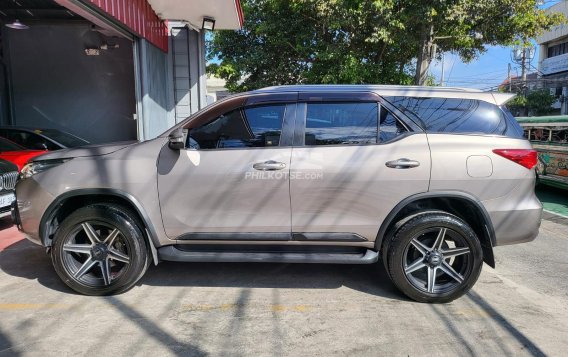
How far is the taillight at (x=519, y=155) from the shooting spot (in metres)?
3.86

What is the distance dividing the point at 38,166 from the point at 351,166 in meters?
3.00

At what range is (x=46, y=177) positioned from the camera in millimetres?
4129

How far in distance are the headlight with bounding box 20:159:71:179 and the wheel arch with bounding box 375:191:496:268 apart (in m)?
3.12

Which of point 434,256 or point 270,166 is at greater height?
point 270,166

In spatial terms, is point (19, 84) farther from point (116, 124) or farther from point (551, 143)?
point (551, 143)

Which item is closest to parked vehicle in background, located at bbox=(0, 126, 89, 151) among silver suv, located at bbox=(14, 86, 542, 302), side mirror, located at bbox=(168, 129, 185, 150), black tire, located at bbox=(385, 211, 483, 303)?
silver suv, located at bbox=(14, 86, 542, 302)

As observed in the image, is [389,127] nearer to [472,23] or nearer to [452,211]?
[452,211]

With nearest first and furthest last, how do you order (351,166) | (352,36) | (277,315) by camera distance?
(277,315) < (351,166) < (352,36)

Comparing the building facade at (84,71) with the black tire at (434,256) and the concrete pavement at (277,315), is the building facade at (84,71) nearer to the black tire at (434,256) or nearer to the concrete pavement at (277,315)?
the concrete pavement at (277,315)

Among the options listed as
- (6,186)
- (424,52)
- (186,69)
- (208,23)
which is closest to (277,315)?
(6,186)

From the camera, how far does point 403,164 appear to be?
388 centimetres

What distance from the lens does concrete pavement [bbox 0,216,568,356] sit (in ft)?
10.8

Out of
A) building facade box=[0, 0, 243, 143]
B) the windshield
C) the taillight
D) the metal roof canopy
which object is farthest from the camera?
building facade box=[0, 0, 243, 143]

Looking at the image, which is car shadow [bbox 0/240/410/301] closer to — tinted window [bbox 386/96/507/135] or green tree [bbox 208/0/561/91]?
tinted window [bbox 386/96/507/135]
